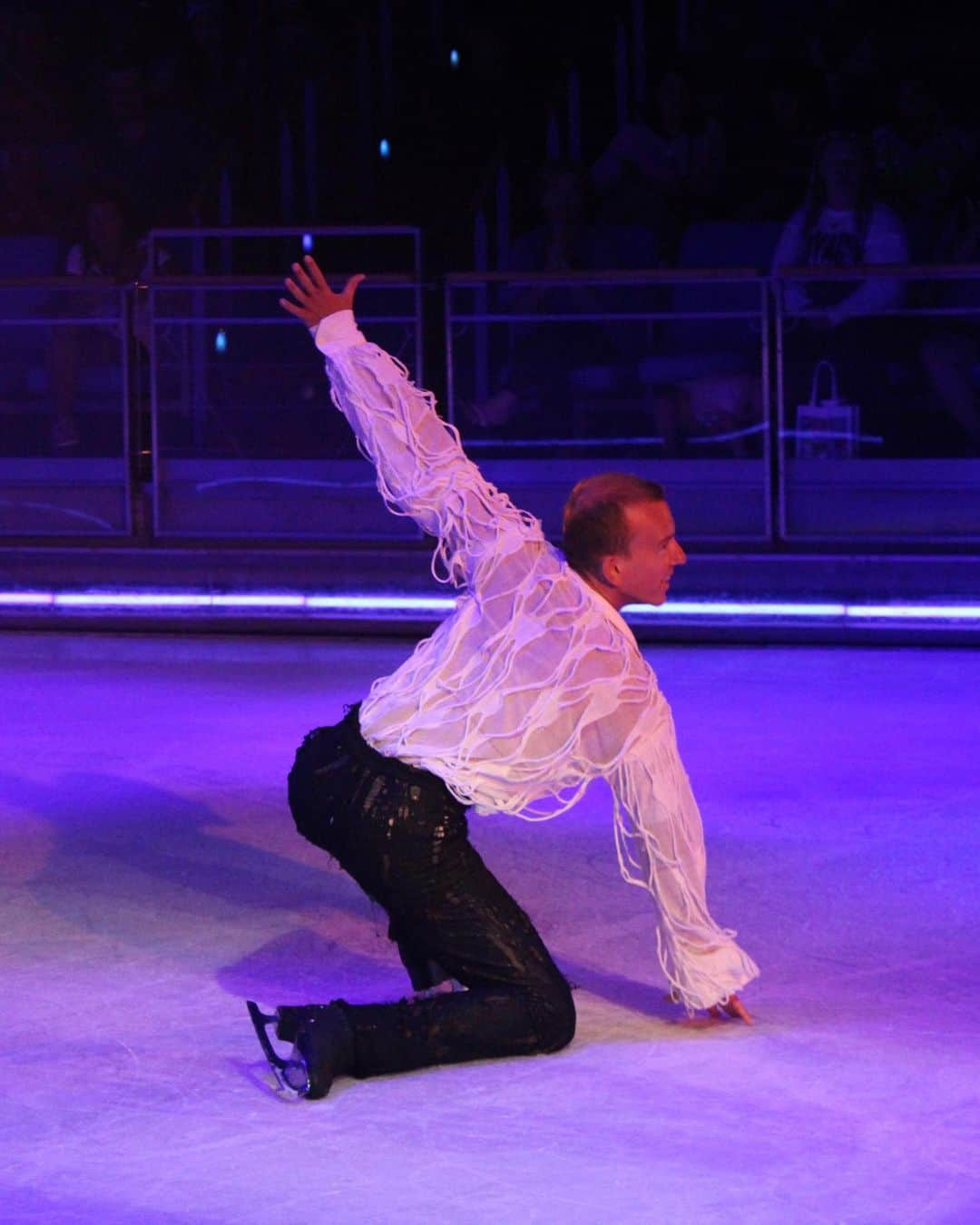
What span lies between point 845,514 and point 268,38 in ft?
18.8

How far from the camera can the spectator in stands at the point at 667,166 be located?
1021 centimetres

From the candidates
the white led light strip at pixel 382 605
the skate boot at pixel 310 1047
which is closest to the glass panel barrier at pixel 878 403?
the white led light strip at pixel 382 605

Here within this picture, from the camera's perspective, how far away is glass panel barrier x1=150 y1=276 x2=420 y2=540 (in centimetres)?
853

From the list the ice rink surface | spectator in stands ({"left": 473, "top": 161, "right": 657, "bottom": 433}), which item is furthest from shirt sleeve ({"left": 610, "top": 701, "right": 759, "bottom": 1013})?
spectator in stands ({"left": 473, "top": 161, "right": 657, "bottom": 433})

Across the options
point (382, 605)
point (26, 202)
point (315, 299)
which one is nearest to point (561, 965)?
point (315, 299)

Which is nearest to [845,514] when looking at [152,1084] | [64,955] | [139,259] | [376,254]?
[376,254]

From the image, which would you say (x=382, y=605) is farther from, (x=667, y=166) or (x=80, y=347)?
(x=667, y=166)

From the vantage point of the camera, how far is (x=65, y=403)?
881cm

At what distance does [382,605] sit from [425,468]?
479 centimetres

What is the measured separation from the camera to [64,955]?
4.12 metres

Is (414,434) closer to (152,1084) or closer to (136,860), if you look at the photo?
(152,1084)

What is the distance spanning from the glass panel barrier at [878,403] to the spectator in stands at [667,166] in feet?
6.76

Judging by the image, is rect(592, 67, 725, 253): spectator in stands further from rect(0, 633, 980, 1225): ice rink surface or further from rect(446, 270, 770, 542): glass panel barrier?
rect(0, 633, 980, 1225): ice rink surface

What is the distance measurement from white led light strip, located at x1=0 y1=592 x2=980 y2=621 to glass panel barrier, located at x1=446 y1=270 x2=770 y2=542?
1.15 ft
